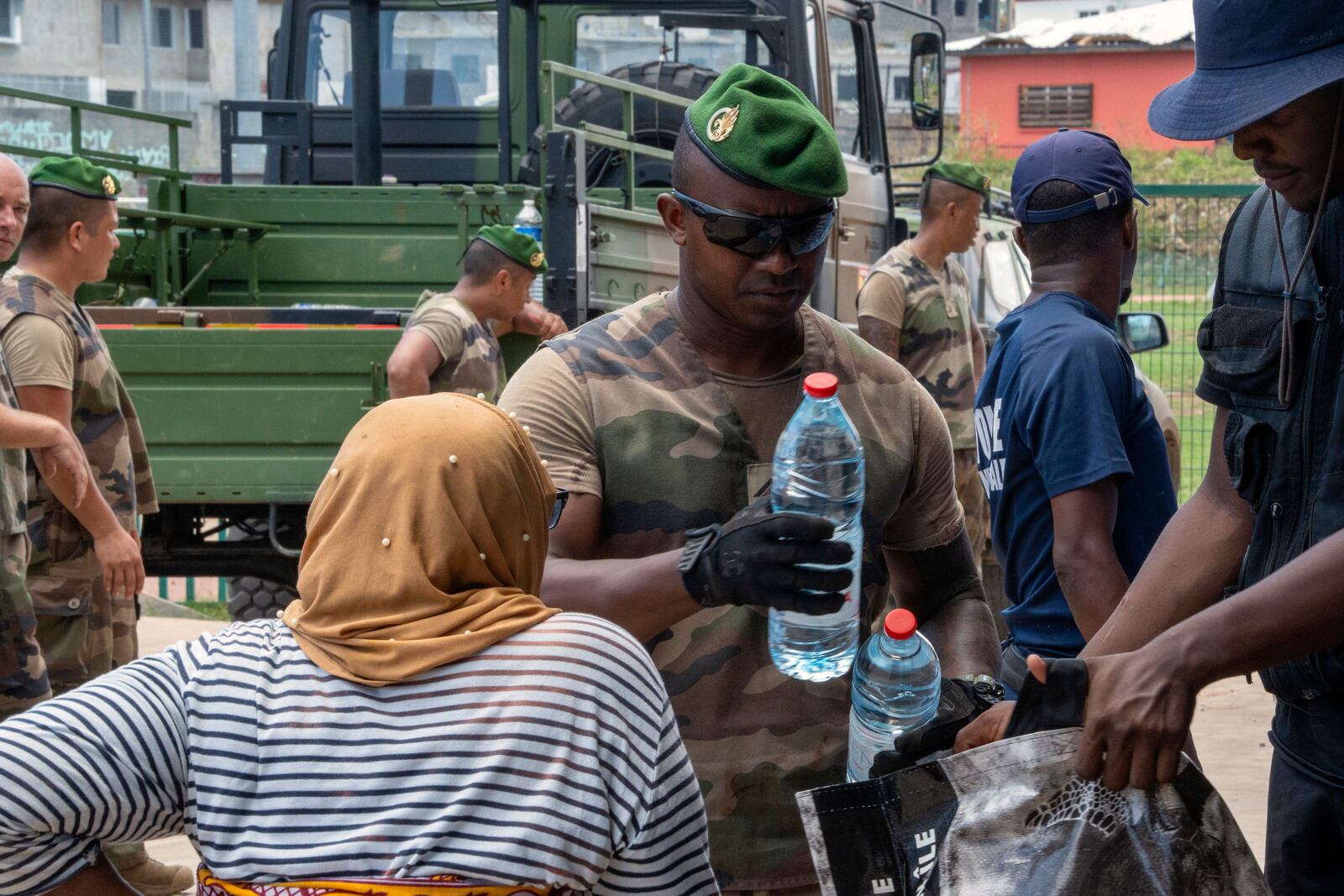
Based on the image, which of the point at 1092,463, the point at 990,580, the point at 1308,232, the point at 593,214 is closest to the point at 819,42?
the point at 593,214

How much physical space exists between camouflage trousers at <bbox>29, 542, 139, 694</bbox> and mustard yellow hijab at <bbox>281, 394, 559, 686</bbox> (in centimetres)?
334

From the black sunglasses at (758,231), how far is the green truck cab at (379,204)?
425cm

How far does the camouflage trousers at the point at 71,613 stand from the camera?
198 inches

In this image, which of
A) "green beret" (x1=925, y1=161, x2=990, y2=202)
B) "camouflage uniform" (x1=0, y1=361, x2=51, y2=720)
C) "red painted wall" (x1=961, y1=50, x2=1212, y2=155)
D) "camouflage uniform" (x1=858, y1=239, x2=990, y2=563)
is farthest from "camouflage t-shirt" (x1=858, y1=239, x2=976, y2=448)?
"red painted wall" (x1=961, y1=50, x2=1212, y2=155)

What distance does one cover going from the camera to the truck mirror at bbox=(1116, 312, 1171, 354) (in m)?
7.43

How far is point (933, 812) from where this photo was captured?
6.68 ft

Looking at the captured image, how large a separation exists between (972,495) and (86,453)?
3719 mm

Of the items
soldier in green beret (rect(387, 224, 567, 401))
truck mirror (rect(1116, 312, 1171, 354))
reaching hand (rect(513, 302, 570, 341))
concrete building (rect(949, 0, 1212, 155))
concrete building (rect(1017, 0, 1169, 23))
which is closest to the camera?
soldier in green beret (rect(387, 224, 567, 401))

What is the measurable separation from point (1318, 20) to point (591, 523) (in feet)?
4.20

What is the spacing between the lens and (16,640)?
14.5 ft

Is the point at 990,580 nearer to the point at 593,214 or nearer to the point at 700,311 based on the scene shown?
the point at 593,214

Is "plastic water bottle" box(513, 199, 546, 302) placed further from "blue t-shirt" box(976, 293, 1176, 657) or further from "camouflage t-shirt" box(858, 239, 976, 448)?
"blue t-shirt" box(976, 293, 1176, 657)

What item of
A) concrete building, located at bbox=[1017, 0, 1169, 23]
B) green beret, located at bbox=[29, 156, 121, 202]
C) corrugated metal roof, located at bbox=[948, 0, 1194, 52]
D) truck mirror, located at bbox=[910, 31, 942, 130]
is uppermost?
concrete building, located at bbox=[1017, 0, 1169, 23]

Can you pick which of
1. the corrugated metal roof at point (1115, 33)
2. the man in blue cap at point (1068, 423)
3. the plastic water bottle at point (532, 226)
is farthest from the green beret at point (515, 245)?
the corrugated metal roof at point (1115, 33)
